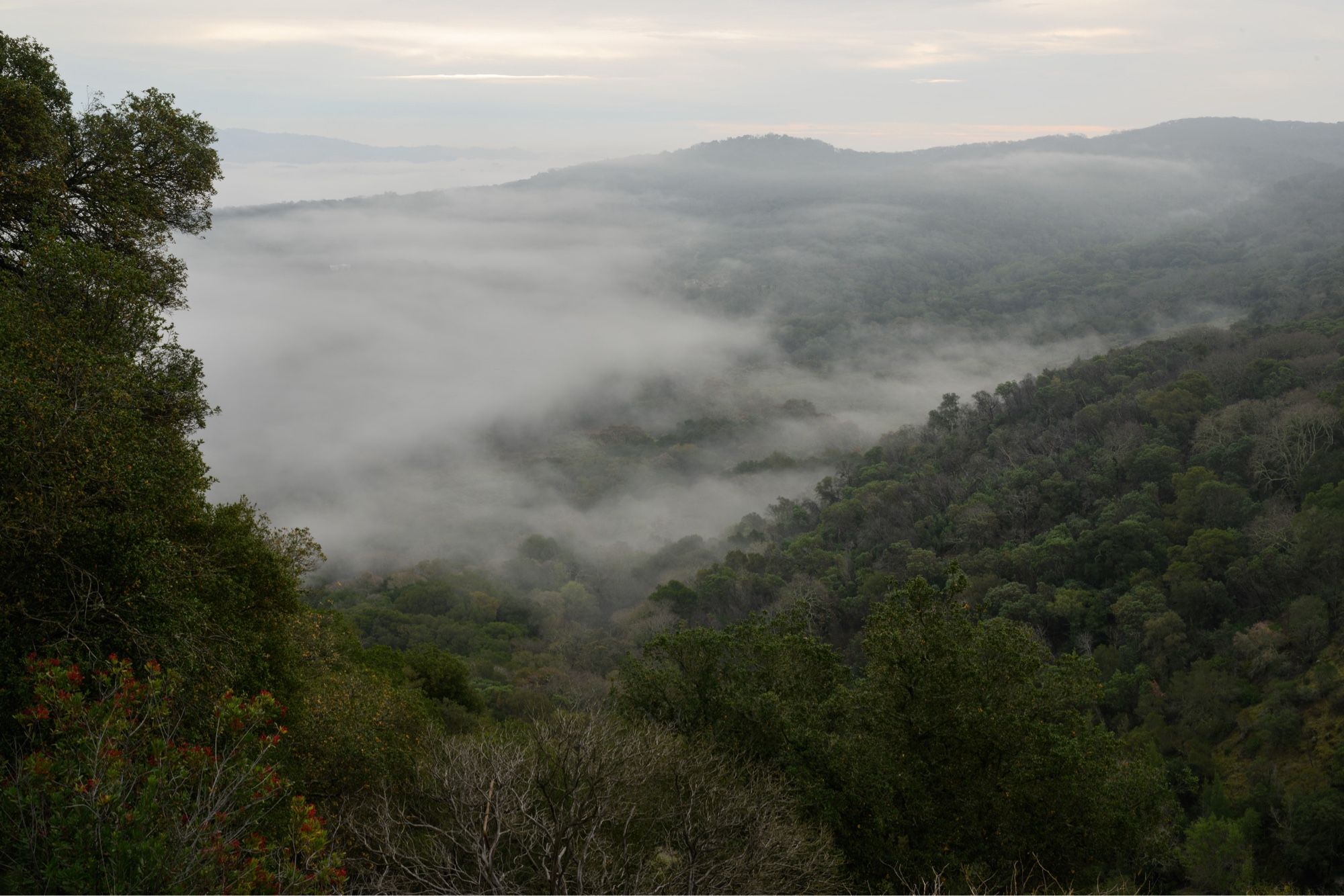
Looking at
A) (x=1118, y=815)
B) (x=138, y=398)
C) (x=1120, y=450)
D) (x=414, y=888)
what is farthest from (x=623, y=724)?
(x=1120, y=450)

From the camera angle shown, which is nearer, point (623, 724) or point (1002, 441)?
point (623, 724)

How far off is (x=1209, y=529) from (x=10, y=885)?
159ft

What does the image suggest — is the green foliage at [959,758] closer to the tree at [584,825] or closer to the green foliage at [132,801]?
the tree at [584,825]

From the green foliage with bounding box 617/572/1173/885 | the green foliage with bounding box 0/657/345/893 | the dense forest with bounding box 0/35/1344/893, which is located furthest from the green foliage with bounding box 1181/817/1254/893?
the green foliage with bounding box 0/657/345/893

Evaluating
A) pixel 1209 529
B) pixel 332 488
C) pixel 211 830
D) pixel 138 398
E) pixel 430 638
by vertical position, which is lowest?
pixel 332 488

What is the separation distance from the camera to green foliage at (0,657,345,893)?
4.93 metres

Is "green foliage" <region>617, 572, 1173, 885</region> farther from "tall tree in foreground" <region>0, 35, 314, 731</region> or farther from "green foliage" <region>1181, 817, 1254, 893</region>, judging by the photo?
"green foliage" <region>1181, 817, 1254, 893</region>

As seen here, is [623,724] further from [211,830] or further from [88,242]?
[88,242]

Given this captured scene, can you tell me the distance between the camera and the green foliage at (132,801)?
4.93 meters

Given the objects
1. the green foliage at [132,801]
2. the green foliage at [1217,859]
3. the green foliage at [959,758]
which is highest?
the green foliage at [132,801]

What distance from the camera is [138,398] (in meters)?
7.86

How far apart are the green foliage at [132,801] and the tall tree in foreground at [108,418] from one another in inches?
23.9

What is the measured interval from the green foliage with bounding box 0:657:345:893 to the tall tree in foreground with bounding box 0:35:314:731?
0.61m

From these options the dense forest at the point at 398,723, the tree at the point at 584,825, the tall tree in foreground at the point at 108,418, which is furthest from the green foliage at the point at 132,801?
the tree at the point at 584,825
